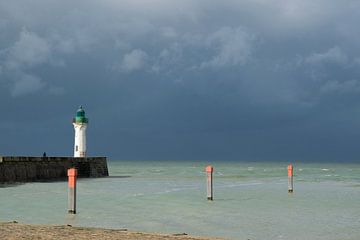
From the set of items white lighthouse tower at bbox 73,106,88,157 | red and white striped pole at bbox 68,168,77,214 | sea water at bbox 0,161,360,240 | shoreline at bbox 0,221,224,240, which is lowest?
sea water at bbox 0,161,360,240

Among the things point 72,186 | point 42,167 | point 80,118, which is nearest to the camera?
point 72,186

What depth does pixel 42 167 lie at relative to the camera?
5319 centimetres

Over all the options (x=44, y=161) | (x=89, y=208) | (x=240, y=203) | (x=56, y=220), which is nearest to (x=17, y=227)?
(x=56, y=220)

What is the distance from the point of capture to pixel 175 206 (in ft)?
87.4

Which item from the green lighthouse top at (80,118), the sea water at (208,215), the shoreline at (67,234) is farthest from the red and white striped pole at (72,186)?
the green lighthouse top at (80,118)

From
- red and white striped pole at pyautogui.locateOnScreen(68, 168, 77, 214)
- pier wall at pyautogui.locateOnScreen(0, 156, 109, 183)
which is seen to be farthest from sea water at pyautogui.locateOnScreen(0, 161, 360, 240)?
pier wall at pyautogui.locateOnScreen(0, 156, 109, 183)

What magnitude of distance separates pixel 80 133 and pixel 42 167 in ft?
32.8

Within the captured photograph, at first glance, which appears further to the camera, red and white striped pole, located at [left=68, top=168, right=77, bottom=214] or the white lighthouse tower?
the white lighthouse tower

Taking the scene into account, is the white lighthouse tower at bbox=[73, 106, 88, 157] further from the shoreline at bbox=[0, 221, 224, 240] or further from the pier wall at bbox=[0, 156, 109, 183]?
the shoreline at bbox=[0, 221, 224, 240]

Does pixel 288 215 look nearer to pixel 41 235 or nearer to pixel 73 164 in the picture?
pixel 41 235

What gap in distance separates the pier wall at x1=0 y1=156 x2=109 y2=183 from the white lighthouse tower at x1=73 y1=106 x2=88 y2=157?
4.52 feet

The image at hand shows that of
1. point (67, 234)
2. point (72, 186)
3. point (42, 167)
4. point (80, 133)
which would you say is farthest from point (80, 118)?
point (67, 234)

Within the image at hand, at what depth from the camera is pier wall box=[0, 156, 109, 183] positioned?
46688mm

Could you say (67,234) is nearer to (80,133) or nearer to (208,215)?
(208,215)
